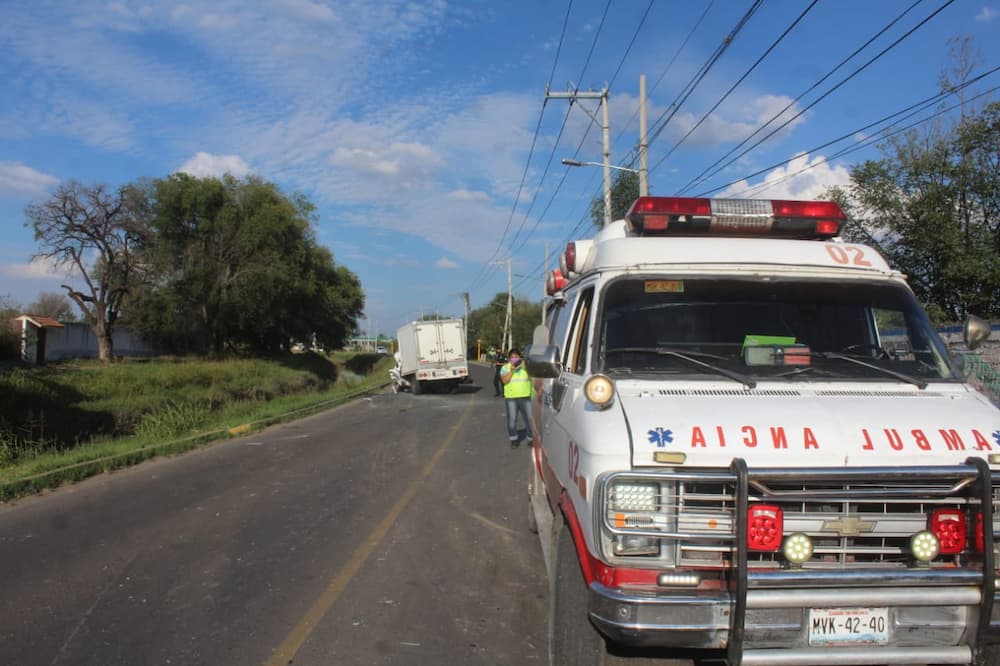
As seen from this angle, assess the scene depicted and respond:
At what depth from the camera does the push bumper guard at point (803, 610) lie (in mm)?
2969

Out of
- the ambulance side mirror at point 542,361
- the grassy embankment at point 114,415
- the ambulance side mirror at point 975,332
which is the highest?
the ambulance side mirror at point 975,332

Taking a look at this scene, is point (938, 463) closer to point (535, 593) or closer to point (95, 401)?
point (535, 593)

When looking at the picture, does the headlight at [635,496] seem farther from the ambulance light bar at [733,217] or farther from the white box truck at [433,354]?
the white box truck at [433,354]

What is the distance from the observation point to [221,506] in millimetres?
8844

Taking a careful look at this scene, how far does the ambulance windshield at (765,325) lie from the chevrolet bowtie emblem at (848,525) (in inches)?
43.7

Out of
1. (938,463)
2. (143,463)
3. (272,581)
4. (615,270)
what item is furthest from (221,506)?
(938,463)

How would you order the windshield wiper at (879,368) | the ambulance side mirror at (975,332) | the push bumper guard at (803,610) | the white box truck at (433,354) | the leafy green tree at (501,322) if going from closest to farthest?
the push bumper guard at (803,610) < the windshield wiper at (879,368) < the ambulance side mirror at (975,332) < the white box truck at (433,354) < the leafy green tree at (501,322)

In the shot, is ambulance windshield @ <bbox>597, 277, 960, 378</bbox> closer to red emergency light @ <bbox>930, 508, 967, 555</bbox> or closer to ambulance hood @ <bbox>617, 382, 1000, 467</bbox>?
ambulance hood @ <bbox>617, 382, 1000, 467</bbox>

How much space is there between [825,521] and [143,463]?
482 inches

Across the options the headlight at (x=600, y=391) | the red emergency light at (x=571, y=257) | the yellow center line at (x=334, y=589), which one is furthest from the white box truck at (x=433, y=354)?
the headlight at (x=600, y=391)

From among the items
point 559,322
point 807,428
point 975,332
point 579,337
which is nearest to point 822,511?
point 807,428

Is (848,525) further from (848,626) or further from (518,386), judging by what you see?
(518,386)

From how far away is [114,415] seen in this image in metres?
20.0

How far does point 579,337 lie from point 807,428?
1.72 metres
